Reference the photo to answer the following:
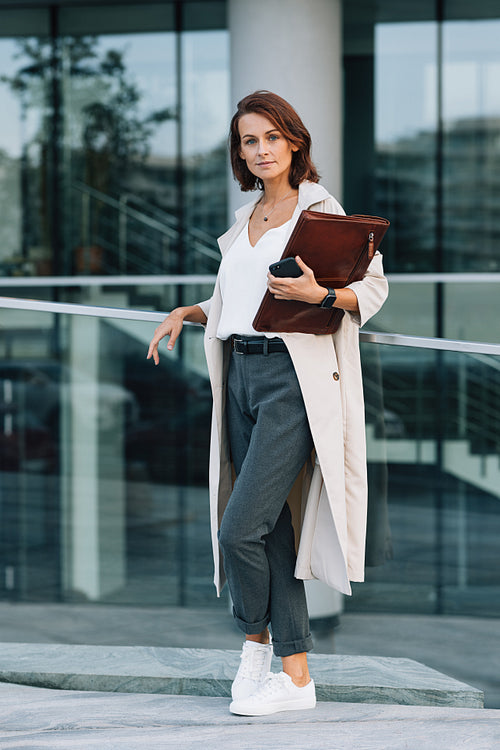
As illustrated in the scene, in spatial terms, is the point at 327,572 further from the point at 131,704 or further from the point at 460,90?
the point at 460,90

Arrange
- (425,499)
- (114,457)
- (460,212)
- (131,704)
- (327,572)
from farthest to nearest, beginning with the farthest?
1. (460,212)
2. (114,457)
3. (425,499)
4. (131,704)
5. (327,572)

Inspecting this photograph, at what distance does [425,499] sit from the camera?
5.67 meters

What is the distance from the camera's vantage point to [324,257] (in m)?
2.36

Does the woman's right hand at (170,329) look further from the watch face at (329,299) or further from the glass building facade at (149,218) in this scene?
the glass building facade at (149,218)

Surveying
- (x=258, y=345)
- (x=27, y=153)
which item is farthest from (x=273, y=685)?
(x=27, y=153)

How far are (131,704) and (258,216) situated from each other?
157 cm

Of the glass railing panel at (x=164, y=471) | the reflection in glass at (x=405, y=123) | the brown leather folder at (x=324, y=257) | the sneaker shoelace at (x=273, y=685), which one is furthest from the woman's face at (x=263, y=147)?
the reflection in glass at (x=405, y=123)

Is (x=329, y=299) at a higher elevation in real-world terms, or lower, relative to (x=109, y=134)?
lower

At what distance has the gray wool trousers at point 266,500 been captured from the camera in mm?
2498

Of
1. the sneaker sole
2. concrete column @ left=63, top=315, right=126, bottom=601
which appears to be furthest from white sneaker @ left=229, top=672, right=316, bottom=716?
concrete column @ left=63, top=315, right=126, bottom=601

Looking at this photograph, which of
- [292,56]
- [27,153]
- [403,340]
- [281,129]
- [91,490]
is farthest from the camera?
[27,153]

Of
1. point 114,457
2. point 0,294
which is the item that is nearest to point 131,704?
point 114,457

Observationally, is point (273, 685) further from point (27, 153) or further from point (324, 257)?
point (27, 153)

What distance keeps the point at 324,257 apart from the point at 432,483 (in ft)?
10.6
